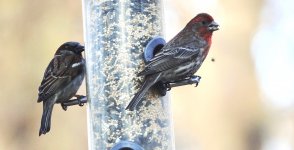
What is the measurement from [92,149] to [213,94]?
9.42 m

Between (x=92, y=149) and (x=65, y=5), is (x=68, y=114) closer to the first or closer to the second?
(x=65, y=5)

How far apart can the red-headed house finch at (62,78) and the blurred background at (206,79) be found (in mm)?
6624

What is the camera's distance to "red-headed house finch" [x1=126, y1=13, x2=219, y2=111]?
1035 cm

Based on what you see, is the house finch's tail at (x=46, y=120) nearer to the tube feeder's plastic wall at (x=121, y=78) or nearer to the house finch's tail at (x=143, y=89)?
the tube feeder's plastic wall at (x=121, y=78)

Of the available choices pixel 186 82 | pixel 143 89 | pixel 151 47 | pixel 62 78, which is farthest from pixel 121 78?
pixel 62 78

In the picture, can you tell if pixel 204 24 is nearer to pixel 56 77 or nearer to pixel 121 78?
pixel 121 78

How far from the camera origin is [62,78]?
11.3 m

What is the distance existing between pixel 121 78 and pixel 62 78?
3.46ft

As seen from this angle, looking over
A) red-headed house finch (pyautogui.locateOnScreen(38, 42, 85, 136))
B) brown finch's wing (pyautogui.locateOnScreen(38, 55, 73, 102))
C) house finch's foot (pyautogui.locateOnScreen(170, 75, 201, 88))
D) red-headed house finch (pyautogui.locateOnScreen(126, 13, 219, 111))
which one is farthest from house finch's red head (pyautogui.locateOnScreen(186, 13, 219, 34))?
brown finch's wing (pyautogui.locateOnScreen(38, 55, 73, 102))

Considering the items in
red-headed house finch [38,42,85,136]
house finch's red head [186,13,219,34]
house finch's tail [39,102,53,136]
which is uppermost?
house finch's red head [186,13,219,34]

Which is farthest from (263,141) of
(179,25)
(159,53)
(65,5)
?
(159,53)

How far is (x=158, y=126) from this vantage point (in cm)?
1044

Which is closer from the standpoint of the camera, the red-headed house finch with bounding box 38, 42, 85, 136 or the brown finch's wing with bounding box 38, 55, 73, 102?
the red-headed house finch with bounding box 38, 42, 85, 136

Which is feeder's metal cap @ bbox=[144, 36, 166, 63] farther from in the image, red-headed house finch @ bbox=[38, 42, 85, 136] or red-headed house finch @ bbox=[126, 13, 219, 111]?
red-headed house finch @ bbox=[38, 42, 85, 136]
